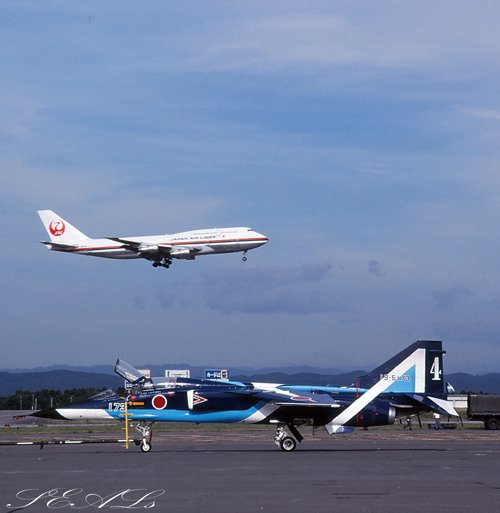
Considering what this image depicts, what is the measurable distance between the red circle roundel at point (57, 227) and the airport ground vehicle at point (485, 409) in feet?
130

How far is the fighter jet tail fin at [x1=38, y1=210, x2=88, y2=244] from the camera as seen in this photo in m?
77.2

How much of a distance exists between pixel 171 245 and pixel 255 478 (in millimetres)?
50284

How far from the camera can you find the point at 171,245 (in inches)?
2768

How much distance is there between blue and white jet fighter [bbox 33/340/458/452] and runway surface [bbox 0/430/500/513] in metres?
1.02

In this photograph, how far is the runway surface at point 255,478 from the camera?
16391 millimetres

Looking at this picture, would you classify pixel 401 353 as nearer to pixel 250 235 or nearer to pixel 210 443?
pixel 210 443

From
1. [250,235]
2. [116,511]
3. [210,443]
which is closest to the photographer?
[116,511]

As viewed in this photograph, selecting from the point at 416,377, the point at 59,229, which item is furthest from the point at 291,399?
the point at 59,229

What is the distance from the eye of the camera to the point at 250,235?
69.2 meters

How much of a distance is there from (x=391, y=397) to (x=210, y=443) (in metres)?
8.88

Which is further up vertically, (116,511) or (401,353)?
(401,353)

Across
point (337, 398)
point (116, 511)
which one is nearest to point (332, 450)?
point (337, 398)

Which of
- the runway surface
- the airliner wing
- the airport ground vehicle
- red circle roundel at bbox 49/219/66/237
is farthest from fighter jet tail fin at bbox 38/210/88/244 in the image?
the runway surface

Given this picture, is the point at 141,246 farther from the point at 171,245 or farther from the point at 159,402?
the point at 159,402
